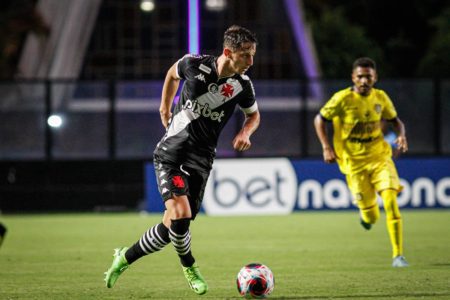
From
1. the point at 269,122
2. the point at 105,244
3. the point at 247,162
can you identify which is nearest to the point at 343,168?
the point at 105,244

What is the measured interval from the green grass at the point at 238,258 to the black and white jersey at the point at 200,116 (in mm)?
1160

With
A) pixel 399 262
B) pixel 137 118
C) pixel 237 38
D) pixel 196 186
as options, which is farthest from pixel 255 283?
pixel 137 118

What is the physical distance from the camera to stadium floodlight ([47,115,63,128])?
21.2 metres

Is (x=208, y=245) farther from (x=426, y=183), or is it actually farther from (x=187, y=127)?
(x=426, y=183)

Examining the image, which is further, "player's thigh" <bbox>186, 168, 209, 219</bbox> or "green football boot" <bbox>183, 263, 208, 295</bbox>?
"player's thigh" <bbox>186, 168, 209, 219</bbox>

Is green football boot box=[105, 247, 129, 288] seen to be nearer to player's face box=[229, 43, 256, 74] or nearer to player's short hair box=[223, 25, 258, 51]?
player's face box=[229, 43, 256, 74]

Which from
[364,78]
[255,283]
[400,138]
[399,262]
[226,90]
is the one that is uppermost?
[364,78]

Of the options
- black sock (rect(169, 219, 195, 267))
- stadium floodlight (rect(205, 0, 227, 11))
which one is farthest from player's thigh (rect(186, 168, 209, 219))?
stadium floodlight (rect(205, 0, 227, 11))

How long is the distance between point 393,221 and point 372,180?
884mm

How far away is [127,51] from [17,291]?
21036 millimetres

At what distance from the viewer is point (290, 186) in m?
19.6

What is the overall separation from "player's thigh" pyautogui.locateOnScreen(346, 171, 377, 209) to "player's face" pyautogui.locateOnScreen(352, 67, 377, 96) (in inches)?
36.7

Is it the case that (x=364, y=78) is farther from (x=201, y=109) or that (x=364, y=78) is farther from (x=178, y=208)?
(x=178, y=208)

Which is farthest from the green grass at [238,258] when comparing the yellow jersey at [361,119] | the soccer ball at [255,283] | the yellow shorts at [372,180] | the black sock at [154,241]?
the yellow jersey at [361,119]
